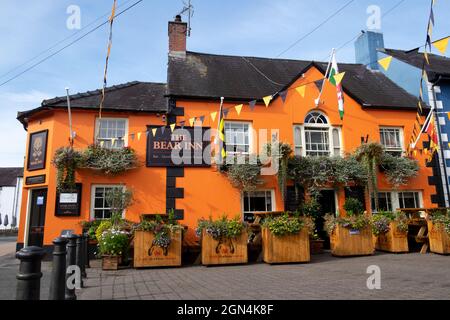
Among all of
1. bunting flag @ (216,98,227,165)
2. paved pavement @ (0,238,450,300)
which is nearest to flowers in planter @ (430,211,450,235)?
paved pavement @ (0,238,450,300)

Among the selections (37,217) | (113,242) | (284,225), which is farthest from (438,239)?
(37,217)

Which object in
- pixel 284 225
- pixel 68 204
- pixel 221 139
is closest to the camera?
pixel 284 225

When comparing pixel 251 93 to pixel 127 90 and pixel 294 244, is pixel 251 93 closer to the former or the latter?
pixel 127 90

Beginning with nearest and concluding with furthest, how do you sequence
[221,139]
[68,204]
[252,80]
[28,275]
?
[28,275], [68,204], [221,139], [252,80]

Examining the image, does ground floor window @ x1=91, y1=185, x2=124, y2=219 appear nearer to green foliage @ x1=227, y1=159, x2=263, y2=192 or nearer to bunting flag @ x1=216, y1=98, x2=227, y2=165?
bunting flag @ x1=216, y1=98, x2=227, y2=165

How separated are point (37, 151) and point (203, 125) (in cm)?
534

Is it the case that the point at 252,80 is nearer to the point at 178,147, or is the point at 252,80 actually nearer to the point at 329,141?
the point at 329,141

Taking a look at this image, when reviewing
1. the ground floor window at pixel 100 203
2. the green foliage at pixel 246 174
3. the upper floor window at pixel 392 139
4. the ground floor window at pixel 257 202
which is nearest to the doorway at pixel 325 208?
the ground floor window at pixel 257 202

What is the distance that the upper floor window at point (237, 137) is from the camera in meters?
11.2

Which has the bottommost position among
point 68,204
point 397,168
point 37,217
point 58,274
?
point 58,274

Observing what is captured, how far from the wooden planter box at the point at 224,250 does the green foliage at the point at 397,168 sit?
19.9 ft

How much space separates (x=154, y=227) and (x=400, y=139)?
9.49m

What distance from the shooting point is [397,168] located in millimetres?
11383

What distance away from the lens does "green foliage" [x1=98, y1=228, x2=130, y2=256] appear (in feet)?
25.7
